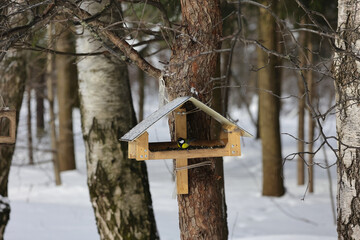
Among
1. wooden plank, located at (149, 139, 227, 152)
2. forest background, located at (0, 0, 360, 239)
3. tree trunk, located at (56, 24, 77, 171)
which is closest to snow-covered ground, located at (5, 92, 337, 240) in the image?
tree trunk, located at (56, 24, 77, 171)

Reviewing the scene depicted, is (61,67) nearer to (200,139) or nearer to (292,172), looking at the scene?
(292,172)

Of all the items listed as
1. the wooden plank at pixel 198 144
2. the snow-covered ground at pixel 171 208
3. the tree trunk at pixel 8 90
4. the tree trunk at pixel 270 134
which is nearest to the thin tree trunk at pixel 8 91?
the tree trunk at pixel 8 90

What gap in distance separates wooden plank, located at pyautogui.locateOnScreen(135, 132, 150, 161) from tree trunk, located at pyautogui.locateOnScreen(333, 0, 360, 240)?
129cm

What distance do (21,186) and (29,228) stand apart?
4.69 m

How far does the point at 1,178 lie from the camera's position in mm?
5316

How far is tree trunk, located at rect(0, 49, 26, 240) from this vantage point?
5.32 meters

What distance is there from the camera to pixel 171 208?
30.0 feet

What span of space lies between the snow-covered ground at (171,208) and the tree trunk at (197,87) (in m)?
2.51

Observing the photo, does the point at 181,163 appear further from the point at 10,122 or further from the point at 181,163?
the point at 10,122

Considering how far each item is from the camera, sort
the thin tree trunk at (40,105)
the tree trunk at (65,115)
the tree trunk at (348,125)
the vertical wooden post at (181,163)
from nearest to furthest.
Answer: the vertical wooden post at (181,163)
the tree trunk at (348,125)
the tree trunk at (65,115)
the thin tree trunk at (40,105)

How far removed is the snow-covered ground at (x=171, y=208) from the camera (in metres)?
7.08

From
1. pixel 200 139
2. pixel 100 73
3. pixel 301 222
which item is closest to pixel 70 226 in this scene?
pixel 100 73

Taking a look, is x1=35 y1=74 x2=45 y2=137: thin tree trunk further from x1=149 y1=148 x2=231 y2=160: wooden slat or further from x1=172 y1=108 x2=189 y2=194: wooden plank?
x1=149 y1=148 x2=231 y2=160: wooden slat

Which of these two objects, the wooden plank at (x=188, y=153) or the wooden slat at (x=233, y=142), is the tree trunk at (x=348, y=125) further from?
the wooden plank at (x=188, y=153)
